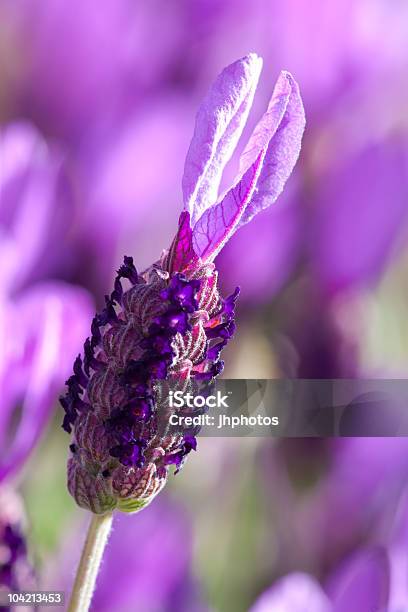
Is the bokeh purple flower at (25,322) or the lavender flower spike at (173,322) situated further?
the bokeh purple flower at (25,322)

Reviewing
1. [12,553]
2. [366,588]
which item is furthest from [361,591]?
[12,553]

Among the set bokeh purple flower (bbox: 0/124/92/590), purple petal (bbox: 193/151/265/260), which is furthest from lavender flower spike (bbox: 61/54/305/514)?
bokeh purple flower (bbox: 0/124/92/590)

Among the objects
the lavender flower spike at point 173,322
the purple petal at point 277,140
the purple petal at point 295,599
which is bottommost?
the purple petal at point 295,599

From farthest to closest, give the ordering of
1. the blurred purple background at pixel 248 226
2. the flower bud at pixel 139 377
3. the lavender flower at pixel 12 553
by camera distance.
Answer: the blurred purple background at pixel 248 226 → the lavender flower at pixel 12 553 → the flower bud at pixel 139 377

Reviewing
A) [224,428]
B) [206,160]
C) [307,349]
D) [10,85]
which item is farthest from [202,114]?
[10,85]

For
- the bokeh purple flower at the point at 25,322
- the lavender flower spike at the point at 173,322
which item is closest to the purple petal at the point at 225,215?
the lavender flower spike at the point at 173,322

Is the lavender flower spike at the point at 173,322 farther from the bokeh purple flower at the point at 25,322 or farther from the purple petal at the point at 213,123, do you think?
the bokeh purple flower at the point at 25,322

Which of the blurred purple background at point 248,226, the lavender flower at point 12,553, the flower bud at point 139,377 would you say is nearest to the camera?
the flower bud at point 139,377

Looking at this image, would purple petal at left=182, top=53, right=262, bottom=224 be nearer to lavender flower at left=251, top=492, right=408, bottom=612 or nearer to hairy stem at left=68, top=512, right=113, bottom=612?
hairy stem at left=68, top=512, right=113, bottom=612

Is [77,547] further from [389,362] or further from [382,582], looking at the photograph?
[389,362]
